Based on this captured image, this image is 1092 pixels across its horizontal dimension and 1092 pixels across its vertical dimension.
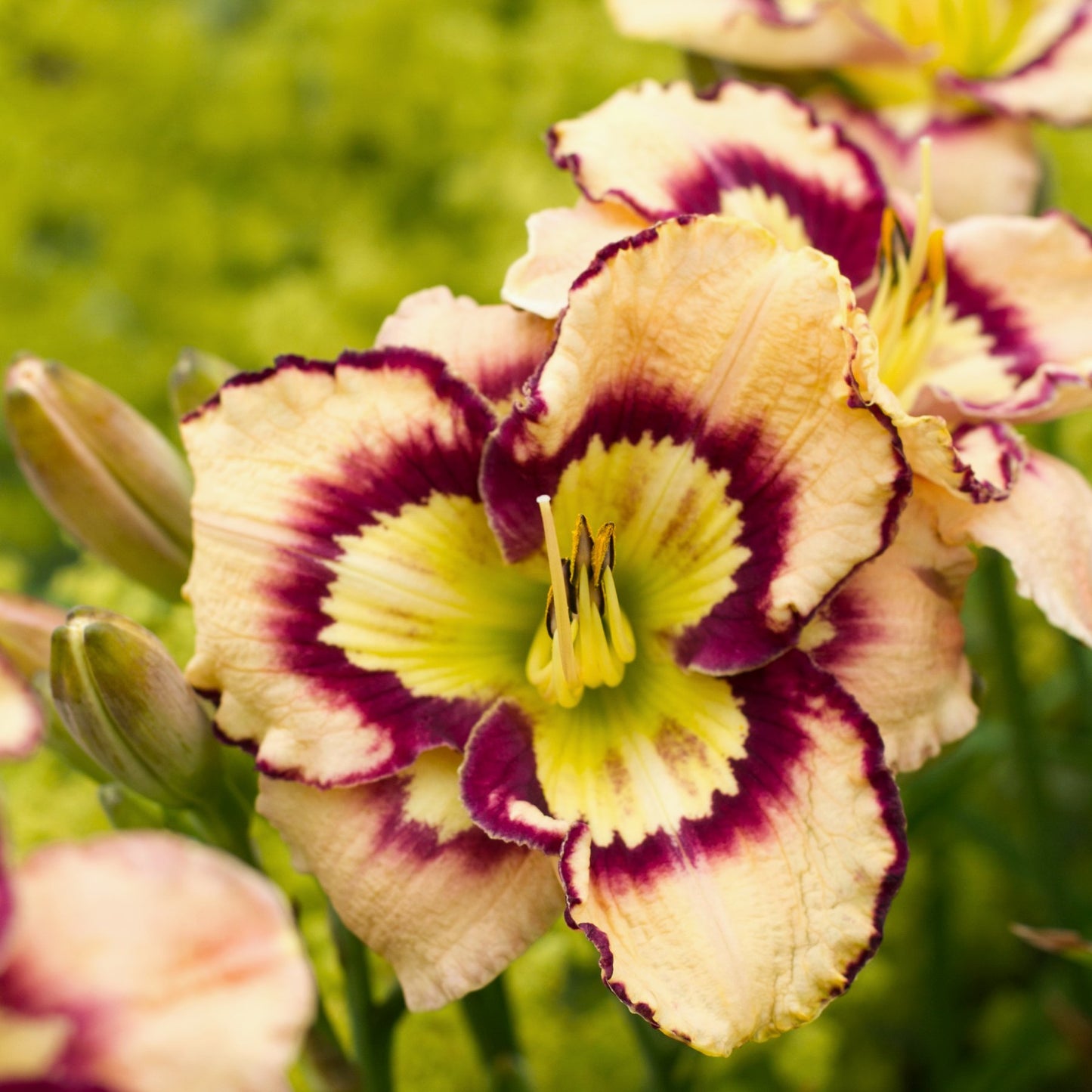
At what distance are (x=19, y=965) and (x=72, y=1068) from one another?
1.0 inches

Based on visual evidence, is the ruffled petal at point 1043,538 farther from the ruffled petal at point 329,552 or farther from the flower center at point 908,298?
the ruffled petal at point 329,552

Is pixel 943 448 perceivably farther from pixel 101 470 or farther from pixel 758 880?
pixel 101 470

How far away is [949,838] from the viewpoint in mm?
917

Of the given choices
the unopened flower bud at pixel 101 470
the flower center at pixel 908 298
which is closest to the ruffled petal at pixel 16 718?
the unopened flower bud at pixel 101 470

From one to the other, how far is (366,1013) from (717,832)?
0.59 ft

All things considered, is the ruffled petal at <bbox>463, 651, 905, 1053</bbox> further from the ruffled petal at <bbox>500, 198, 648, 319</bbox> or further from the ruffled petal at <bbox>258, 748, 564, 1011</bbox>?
the ruffled petal at <bbox>500, 198, 648, 319</bbox>

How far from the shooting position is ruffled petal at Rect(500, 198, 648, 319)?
490mm

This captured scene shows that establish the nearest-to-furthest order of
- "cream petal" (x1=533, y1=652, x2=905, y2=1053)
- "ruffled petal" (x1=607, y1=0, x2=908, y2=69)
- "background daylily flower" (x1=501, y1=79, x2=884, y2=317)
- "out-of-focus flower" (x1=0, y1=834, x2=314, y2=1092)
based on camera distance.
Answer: "out-of-focus flower" (x1=0, y1=834, x2=314, y2=1092) < "cream petal" (x1=533, y1=652, x2=905, y2=1053) < "background daylily flower" (x1=501, y1=79, x2=884, y2=317) < "ruffled petal" (x1=607, y1=0, x2=908, y2=69)

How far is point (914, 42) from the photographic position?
2.62 ft

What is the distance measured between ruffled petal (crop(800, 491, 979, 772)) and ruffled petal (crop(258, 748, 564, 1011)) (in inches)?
4.9

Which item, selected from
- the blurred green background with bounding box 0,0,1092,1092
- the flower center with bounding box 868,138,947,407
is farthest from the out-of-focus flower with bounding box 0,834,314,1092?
the blurred green background with bounding box 0,0,1092,1092

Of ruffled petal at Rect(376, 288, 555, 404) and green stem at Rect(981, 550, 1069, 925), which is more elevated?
ruffled petal at Rect(376, 288, 555, 404)

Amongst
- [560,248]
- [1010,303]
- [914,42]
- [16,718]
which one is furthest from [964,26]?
[16,718]

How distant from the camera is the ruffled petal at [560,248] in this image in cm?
49
